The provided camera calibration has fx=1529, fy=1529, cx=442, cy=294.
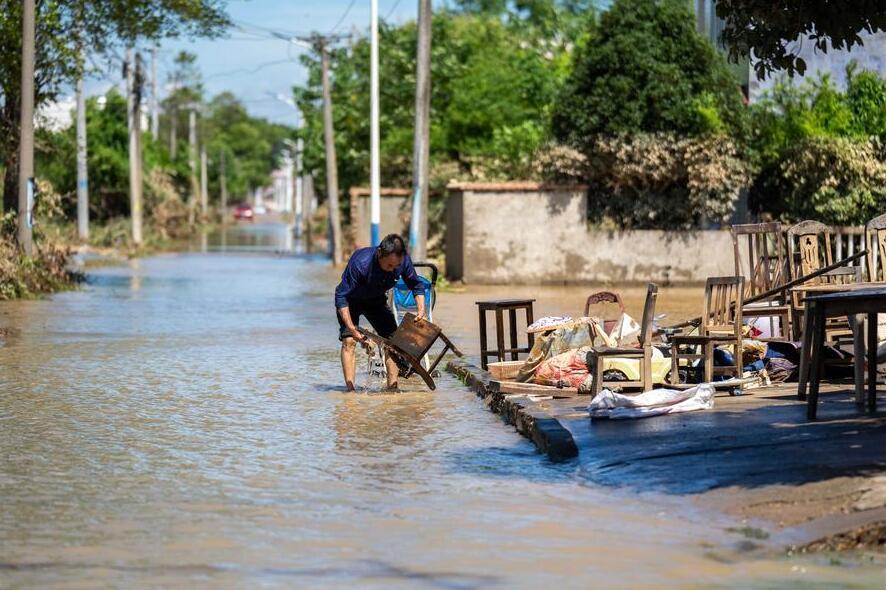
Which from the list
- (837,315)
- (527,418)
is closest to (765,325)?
(837,315)

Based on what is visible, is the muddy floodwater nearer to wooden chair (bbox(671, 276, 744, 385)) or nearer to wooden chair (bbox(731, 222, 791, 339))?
wooden chair (bbox(671, 276, 744, 385))

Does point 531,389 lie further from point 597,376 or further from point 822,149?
point 822,149

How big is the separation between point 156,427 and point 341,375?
3753mm

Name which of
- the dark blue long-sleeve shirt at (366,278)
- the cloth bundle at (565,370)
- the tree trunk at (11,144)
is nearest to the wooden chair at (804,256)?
the cloth bundle at (565,370)

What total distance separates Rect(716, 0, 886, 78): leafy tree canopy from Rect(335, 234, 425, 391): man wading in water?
376cm

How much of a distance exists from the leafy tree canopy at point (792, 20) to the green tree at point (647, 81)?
18.9 m

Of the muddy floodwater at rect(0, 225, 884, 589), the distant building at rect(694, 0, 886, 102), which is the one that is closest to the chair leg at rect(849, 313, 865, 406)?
the muddy floodwater at rect(0, 225, 884, 589)

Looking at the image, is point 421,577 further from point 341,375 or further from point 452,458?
point 341,375

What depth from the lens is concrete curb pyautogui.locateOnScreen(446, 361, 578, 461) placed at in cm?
935

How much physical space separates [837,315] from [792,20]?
1962 millimetres

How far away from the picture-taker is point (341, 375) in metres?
14.6

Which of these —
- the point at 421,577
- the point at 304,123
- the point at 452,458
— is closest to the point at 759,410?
the point at 452,458

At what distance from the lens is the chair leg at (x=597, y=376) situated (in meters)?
Result: 11.2

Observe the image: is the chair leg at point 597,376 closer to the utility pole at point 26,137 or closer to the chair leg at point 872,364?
the chair leg at point 872,364
